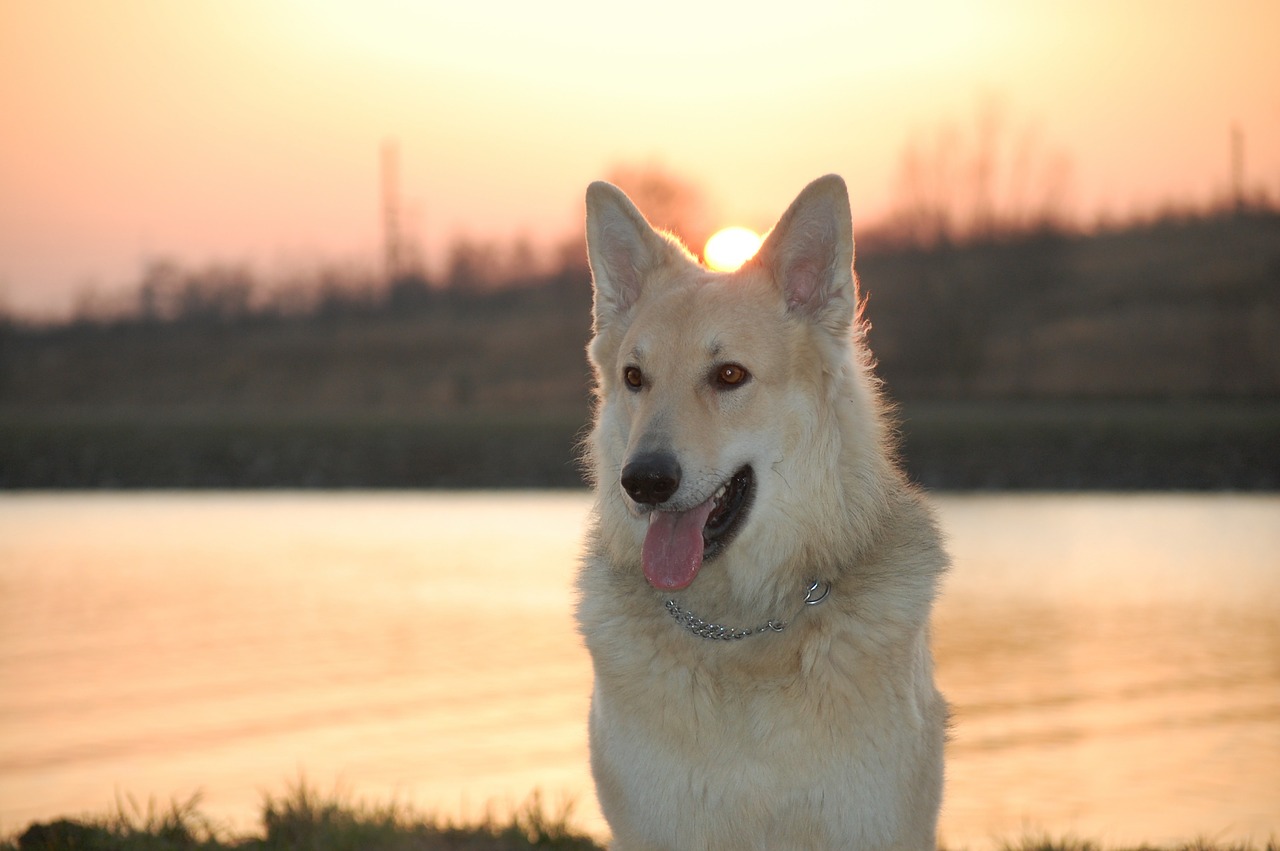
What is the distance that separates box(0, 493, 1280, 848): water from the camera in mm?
7285

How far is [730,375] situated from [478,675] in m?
5.60

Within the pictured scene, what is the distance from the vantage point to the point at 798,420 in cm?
467

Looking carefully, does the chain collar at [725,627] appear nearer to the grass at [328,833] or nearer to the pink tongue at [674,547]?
the pink tongue at [674,547]

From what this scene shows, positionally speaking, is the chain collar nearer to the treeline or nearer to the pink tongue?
the pink tongue

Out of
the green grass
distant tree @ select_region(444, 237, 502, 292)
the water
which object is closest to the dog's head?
the water

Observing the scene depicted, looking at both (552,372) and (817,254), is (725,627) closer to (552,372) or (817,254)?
(817,254)

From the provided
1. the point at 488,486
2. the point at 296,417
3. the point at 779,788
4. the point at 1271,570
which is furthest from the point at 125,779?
the point at 296,417

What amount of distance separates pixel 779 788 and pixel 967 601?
8825mm

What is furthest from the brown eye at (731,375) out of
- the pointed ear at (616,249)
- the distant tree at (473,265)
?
the distant tree at (473,265)

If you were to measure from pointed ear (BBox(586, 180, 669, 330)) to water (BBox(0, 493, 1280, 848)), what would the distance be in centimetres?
143

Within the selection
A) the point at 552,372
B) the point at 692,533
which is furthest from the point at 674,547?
the point at 552,372

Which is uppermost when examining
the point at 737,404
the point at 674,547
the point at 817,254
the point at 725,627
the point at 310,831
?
the point at 817,254

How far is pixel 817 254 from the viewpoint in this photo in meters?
4.77

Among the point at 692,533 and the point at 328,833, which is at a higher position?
the point at 692,533
